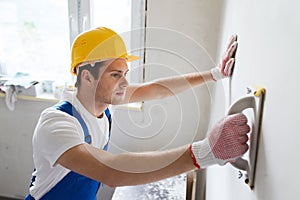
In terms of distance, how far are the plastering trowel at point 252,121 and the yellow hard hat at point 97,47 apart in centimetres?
50

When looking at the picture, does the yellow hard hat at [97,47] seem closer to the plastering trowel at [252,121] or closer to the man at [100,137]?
the man at [100,137]

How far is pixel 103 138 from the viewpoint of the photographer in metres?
1.25

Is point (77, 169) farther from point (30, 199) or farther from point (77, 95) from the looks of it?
point (30, 199)

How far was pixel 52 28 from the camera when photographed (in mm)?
1974

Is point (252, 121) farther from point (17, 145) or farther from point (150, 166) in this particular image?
point (17, 145)

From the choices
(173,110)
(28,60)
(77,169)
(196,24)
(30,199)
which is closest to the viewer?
(77,169)

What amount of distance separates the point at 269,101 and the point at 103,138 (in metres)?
0.85

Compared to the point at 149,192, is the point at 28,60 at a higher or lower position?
higher

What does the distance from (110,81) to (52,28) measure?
1.18 meters

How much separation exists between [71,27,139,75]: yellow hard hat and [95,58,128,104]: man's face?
0.11ft

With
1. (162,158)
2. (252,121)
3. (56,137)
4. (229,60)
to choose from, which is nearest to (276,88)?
(252,121)

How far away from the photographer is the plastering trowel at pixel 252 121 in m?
0.59

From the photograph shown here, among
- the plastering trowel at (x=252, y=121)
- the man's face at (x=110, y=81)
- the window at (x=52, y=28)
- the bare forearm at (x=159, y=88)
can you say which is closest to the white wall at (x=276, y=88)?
the plastering trowel at (x=252, y=121)

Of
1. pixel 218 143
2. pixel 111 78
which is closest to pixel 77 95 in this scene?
pixel 111 78
